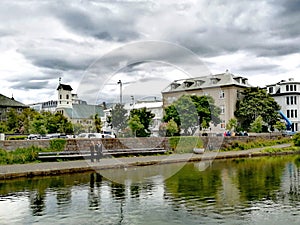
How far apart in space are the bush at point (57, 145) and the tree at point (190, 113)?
109 feet

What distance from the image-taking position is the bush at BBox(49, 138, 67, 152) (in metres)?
29.2

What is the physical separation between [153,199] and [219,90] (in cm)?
6910

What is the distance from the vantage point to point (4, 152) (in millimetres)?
25969

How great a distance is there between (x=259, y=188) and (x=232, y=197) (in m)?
2.71

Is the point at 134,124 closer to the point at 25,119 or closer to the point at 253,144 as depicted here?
the point at 253,144

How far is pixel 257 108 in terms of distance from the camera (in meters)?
76.0

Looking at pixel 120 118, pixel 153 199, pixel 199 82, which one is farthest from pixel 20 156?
pixel 199 82

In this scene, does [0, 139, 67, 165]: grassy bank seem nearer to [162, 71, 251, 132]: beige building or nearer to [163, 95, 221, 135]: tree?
[163, 95, 221, 135]: tree

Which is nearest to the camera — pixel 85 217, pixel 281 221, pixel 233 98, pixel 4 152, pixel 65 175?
pixel 281 221

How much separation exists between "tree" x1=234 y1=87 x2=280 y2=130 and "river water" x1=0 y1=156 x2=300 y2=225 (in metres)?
56.3

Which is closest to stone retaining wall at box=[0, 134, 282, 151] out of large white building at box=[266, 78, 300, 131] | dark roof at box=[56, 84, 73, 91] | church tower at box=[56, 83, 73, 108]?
large white building at box=[266, 78, 300, 131]

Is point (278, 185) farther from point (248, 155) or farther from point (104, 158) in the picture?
point (248, 155)

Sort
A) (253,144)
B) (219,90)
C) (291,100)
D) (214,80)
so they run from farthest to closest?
(291,100) < (214,80) < (219,90) < (253,144)

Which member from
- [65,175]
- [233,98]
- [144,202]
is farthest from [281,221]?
[233,98]
